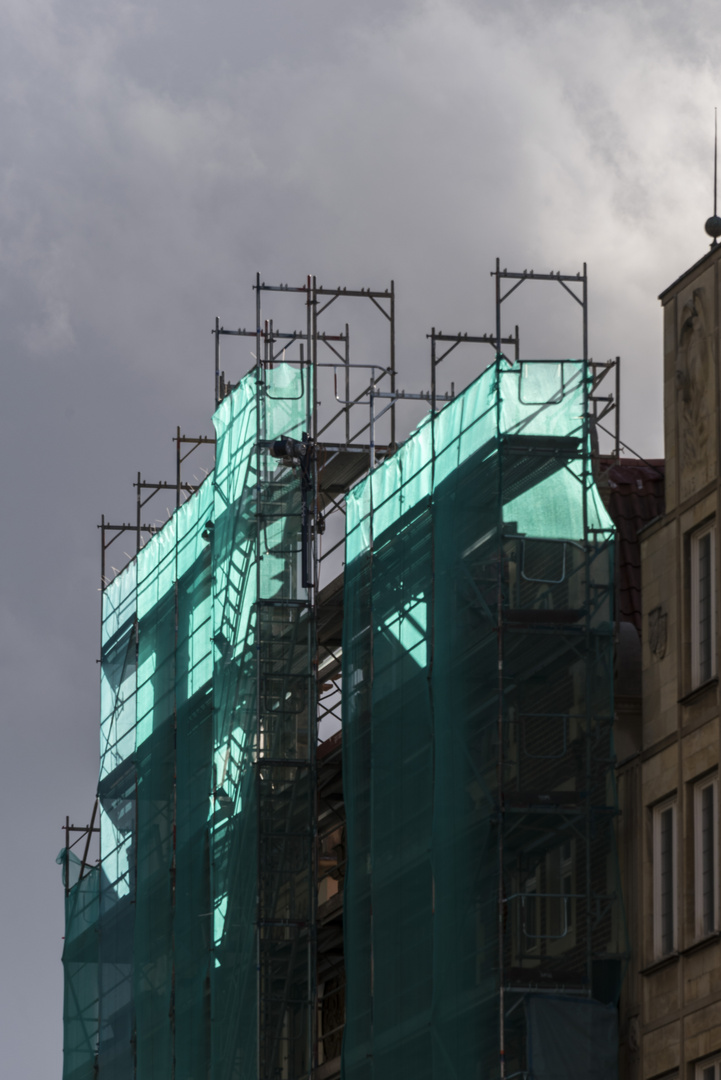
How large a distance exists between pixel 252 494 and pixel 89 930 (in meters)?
14.3

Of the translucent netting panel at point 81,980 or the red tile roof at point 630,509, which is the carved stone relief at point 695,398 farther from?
the translucent netting panel at point 81,980

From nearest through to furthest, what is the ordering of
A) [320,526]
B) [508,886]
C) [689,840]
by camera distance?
[689,840] → [508,886] → [320,526]

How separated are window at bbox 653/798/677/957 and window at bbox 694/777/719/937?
0.69 metres

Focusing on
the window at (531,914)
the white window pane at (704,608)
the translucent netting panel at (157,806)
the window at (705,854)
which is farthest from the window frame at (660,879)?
the translucent netting panel at (157,806)

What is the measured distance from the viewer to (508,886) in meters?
40.7

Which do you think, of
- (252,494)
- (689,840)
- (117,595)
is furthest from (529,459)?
(117,595)

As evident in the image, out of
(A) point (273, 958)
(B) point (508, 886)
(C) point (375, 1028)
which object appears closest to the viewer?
(B) point (508, 886)

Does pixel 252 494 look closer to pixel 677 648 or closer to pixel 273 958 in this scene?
pixel 273 958

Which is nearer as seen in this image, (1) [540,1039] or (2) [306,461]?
(1) [540,1039]

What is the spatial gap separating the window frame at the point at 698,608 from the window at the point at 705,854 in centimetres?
145

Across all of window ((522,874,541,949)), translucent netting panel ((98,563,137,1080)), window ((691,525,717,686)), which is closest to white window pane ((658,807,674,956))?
window ((691,525,717,686))

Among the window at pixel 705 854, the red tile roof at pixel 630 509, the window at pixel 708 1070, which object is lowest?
the window at pixel 708 1070

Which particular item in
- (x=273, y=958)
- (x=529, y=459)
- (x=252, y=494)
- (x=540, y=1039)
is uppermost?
(x=252, y=494)

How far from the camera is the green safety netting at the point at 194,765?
50562 mm
